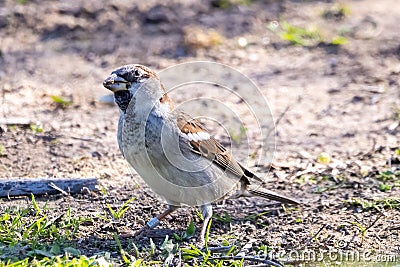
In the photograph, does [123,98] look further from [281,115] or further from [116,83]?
[281,115]

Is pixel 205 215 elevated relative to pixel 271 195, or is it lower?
lower

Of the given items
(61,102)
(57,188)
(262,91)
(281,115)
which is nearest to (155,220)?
(57,188)

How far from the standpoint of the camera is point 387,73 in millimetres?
8570

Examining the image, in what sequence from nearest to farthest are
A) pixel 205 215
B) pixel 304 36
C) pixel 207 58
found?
pixel 205 215
pixel 207 58
pixel 304 36

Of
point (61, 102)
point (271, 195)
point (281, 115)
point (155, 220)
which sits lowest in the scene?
point (155, 220)

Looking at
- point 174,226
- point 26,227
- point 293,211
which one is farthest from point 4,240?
point 293,211

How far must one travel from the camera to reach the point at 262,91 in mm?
8258

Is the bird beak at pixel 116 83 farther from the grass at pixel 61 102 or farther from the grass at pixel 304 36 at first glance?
the grass at pixel 304 36

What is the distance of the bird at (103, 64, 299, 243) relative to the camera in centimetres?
496

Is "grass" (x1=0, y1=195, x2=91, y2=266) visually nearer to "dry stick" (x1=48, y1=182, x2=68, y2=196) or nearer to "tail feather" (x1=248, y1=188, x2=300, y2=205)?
"dry stick" (x1=48, y1=182, x2=68, y2=196)

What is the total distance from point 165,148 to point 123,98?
504 mm

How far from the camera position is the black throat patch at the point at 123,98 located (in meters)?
5.11

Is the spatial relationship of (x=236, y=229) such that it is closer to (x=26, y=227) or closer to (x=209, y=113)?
(x=26, y=227)

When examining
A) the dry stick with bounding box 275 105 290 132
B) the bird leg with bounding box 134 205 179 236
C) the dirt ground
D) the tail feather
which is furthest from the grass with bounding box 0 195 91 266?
the dry stick with bounding box 275 105 290 132
